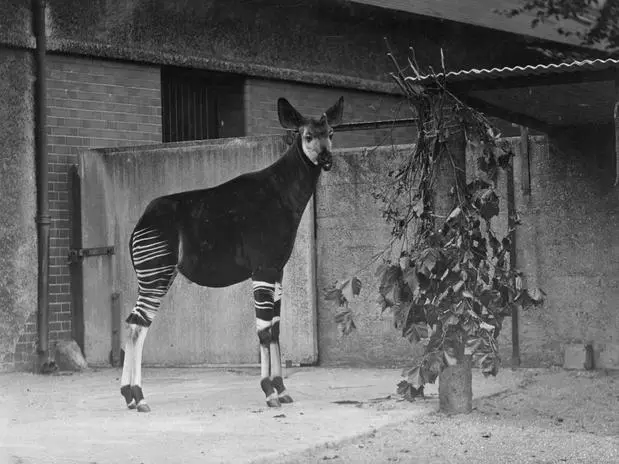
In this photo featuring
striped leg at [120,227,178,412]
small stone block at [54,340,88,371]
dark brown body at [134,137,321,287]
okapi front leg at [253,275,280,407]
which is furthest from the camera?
small stone block at [54,340,88,371]

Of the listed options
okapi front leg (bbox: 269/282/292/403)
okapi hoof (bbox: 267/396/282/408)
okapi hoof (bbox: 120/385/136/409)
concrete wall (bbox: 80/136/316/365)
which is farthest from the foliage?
concrete wall (bbox: 80/136/316/365)

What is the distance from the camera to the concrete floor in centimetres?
661

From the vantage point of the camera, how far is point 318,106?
14.4 m

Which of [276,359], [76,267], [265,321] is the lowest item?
[276,359]

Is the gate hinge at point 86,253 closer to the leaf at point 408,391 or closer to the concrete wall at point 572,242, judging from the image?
the concrete wall at point 572,242

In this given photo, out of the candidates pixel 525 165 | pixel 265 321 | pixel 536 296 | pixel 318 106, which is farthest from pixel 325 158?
pixel 318 106

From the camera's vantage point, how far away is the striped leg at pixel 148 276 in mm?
9219

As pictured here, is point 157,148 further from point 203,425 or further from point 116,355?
point 203,425

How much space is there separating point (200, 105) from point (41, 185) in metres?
2.62

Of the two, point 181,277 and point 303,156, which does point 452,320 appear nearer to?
point 303,156

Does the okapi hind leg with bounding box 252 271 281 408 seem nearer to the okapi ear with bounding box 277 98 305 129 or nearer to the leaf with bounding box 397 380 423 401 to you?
the leaf with bounding box 397 380 423 401

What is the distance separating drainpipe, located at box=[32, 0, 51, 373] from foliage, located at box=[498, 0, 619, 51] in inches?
376

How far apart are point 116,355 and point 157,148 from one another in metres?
2.23

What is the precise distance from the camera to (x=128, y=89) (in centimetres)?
1256
